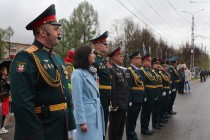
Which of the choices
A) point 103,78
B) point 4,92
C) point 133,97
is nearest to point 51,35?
point 103,78

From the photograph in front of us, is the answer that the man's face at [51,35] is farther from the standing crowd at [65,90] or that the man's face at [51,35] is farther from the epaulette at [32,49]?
the epaulette at [32,49]

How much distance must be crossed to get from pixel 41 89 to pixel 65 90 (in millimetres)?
314

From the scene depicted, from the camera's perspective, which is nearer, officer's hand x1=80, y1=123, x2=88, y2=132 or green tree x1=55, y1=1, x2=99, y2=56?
officer's hand x1=80, y1=123, x2=88, y2=132

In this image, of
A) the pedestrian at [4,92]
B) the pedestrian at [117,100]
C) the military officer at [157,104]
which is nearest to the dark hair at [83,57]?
the pedestrian at [117,100]

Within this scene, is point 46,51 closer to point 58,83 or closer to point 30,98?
point 58,83

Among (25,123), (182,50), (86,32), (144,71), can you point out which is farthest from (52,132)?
(182,50)

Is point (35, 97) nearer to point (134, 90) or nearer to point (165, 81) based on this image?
point (134, 90)

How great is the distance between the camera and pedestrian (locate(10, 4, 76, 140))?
262 cm

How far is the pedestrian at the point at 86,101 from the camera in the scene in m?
3.81

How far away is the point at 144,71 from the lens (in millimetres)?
7250

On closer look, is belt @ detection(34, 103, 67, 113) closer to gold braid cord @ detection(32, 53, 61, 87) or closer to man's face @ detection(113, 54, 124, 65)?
gold braid cord @ detection(32, 53, 61, 87)

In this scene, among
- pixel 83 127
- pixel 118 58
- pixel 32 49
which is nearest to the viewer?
pixel 32 49

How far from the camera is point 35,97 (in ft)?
9.11

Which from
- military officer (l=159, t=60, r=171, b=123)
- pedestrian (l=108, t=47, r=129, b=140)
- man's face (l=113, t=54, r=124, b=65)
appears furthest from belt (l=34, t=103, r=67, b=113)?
military officer (l=159, t=60, r=171, b=123)
